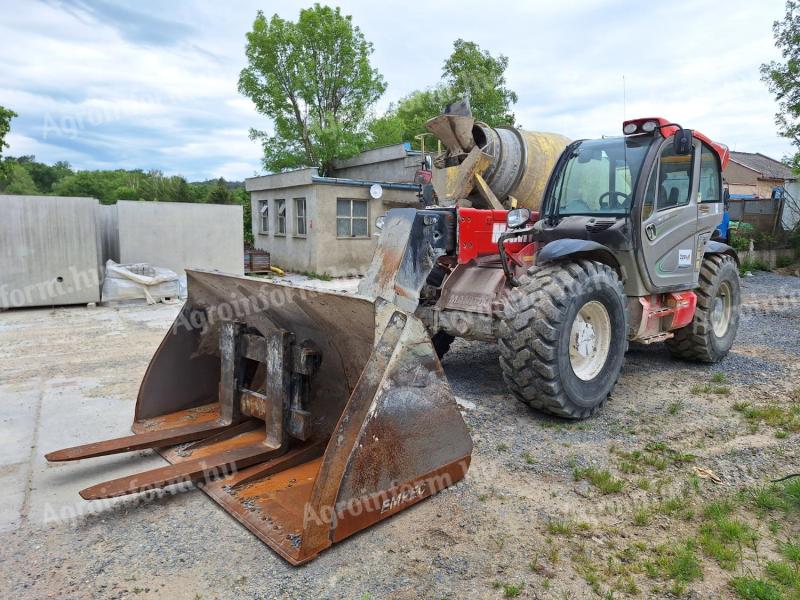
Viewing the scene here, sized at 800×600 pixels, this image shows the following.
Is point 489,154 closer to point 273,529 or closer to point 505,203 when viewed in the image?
point 505,203

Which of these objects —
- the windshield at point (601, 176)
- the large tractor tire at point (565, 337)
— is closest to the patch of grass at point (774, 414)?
the large tractor tire at point (565, 337)

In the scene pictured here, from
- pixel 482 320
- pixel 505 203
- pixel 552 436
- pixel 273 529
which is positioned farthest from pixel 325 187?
pixel 273 529

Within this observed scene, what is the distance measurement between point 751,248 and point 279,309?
16.9m

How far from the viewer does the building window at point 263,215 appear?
18516mm

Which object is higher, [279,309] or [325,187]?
[325,187]

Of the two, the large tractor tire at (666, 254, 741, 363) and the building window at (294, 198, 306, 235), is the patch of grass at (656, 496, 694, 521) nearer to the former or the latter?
the large tractor tire at (666, 254, 741, 363)

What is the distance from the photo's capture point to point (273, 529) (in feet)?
9.00

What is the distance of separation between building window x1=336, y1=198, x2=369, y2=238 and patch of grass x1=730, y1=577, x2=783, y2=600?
1393cm

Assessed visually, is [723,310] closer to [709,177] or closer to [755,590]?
[709,177]

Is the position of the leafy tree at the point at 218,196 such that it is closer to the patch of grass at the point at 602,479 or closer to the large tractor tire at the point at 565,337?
the large tractor tire at the point at 565,337

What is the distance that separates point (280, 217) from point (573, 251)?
14528mm

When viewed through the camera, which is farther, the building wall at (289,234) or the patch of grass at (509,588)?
Answer: the building wall at (289,234)

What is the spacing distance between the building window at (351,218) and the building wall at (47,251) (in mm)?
6540

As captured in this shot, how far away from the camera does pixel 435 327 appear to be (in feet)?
16.1
